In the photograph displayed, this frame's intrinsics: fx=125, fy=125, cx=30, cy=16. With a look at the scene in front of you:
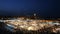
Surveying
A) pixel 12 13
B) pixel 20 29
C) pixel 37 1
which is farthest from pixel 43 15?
pixel 20 29

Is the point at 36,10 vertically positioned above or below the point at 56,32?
above

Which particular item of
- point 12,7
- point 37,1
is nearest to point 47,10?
point 37,1

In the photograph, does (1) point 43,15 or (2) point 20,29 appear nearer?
(2) point 20,29

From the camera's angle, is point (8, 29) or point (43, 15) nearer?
point (8, 29)

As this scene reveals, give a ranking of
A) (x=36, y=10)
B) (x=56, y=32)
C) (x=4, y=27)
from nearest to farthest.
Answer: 1. (x=56, y=32)
2. (x=4, y=27)
3. (x=36, y=10)

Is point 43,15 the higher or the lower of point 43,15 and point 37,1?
the lower

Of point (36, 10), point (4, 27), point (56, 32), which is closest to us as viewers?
point (56, 32)

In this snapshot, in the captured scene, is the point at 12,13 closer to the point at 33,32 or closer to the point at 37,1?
the point at 37,1

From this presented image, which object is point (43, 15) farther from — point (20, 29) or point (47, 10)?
→ point (20, 29)

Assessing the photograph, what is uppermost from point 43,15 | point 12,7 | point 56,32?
point 12,7
